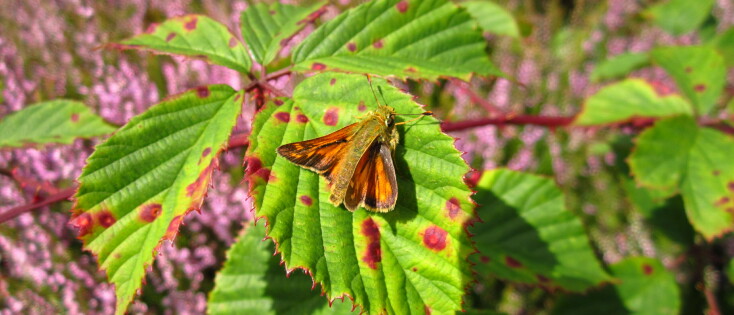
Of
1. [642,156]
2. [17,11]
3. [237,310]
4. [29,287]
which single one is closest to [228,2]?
[17,11]

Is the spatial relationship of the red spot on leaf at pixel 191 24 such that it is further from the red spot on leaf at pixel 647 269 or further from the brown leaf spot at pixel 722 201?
the red spot on leaf at pixel 647 269

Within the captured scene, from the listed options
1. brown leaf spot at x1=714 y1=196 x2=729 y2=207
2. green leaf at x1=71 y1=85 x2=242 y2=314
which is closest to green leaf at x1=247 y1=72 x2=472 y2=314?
green leaf at x1=71 y1=85 x2=242 y2=314

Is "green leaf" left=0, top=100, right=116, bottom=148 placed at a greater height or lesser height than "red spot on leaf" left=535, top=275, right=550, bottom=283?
greater

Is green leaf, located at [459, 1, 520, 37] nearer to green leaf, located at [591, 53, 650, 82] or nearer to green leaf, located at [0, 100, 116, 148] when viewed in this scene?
green leaf, located at [591, 53, 650, 82]

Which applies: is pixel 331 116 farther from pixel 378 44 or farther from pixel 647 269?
pixel 647 269

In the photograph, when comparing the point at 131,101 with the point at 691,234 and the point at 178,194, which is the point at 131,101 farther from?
the point at 691,234

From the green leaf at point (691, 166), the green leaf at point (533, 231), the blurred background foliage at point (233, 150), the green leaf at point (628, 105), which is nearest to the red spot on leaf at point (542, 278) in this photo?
the green leaf at point (533, 231)
